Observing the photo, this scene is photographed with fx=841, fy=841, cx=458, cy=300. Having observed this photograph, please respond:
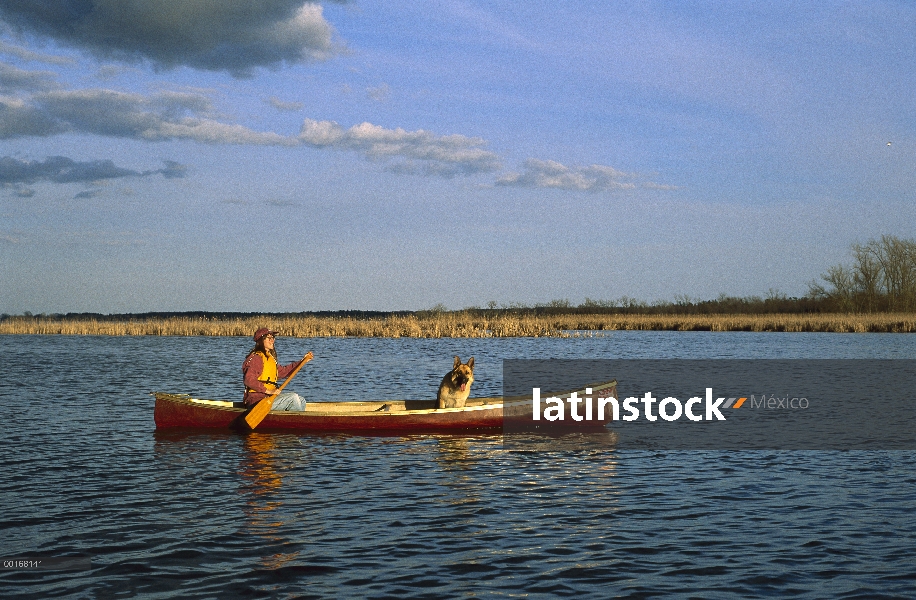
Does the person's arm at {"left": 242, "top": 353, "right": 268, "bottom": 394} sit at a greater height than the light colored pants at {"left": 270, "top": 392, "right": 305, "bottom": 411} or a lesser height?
greater

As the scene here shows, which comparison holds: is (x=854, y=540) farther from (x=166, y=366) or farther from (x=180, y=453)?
(x=166, y=366)

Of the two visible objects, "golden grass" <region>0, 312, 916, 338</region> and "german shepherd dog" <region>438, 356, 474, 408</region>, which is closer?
"german shepherd dog" <region>438, 356, 474, 408</region>

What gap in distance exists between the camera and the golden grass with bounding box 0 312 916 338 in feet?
172

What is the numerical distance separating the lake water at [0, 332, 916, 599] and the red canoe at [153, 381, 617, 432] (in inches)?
12.0

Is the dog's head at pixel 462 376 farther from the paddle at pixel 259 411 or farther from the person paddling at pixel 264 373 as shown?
the person paddling at pixel 264 373

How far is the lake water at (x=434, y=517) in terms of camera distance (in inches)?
282

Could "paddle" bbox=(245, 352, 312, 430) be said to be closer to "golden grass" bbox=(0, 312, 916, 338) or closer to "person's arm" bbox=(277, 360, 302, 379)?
"person's arm" bbox=(277, 360, 302, 379)

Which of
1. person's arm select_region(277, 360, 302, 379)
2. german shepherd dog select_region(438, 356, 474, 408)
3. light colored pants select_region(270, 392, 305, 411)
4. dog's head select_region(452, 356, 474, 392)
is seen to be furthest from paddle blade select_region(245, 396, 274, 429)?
dog's head select_region(452, 356, 474, 392)

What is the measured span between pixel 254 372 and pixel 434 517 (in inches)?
285

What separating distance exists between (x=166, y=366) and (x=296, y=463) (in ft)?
77.2

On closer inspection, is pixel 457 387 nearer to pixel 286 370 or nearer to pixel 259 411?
pixel 286 370

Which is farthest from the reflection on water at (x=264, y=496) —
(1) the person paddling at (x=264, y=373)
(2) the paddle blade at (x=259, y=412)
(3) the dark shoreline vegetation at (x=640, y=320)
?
(3) the dark shoreline vegetation at (x=640, y=320)

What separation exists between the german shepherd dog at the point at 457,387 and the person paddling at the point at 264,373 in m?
2.78

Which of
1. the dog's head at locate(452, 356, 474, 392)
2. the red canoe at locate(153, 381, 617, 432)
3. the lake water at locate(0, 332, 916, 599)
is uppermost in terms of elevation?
the dog's head at locate(452, 356, 474, 392)
